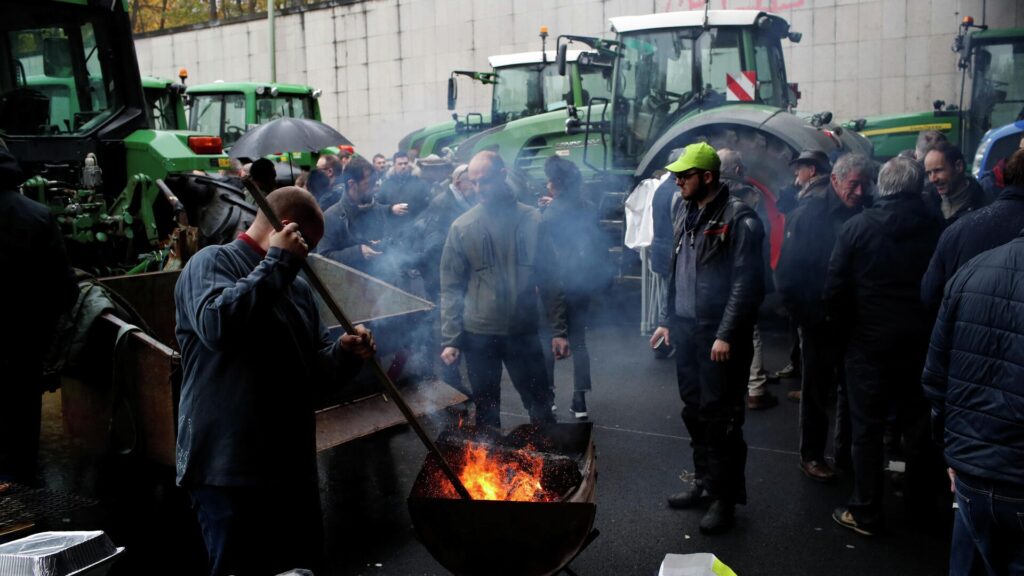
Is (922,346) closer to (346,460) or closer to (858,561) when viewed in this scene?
(858,561)

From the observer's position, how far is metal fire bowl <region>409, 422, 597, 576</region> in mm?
3189

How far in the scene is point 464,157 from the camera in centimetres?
1332

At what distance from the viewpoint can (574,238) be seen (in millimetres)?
7586

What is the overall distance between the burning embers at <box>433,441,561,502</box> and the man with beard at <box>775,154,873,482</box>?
2249 millimetres

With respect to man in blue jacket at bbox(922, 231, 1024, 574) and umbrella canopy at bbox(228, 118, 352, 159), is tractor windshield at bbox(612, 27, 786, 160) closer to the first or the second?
umbrella canopy at bbox(228, 118, 352, 159)

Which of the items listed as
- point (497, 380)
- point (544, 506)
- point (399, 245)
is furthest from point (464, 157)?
point (544, 506)

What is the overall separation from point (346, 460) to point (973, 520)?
3968 millimetres

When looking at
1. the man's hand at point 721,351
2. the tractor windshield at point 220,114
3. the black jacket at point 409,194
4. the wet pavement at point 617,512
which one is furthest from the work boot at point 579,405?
the tractor windshield at point 220,114

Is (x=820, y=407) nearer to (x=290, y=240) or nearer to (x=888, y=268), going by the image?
(x=888, y=268)

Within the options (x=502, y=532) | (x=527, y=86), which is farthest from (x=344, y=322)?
(x=527, y=86)

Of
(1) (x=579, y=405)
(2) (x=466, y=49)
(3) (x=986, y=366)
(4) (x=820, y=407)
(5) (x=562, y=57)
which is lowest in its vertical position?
(1) (x=579, y=405)

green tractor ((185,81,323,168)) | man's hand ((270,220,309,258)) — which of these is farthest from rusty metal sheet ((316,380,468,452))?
green tractor ((185,81,323,168))

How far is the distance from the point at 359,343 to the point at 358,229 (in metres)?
5.11

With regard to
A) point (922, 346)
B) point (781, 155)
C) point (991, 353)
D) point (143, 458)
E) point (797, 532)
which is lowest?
point (797, 532)
